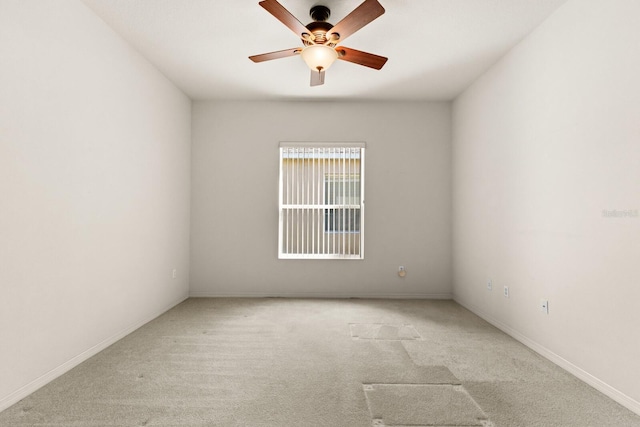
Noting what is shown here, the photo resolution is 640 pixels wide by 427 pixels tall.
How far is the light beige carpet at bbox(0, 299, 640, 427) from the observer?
1.86m

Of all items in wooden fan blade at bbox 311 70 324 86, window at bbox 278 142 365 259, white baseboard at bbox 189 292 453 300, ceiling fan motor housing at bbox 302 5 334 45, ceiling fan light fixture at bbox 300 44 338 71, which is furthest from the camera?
window at bbox 278 142 365 259

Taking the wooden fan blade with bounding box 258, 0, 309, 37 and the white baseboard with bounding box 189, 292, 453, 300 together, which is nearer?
the wooden fan blade with bounding box 258, 0, 309, 37

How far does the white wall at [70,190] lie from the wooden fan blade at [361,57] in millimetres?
1953

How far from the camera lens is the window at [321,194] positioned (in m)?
4.84

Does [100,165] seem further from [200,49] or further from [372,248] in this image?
[372,248]

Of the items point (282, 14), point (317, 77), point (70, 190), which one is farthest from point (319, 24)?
point (70, 190)

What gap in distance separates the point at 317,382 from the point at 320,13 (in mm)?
2616

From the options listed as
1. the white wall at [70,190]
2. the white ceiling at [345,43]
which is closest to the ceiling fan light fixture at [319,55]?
the white ceiling at [345,43]

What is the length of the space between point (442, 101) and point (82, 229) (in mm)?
4375

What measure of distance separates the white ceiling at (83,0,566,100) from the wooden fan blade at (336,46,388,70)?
26cm

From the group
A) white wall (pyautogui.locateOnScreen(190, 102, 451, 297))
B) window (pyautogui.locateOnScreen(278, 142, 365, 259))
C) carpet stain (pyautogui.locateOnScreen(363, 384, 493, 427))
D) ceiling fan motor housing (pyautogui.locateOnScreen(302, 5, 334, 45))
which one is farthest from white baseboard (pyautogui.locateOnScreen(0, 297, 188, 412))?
ceiling fan motor housing (pyautogui.locateOnScreen(302, 5, 334, 45))

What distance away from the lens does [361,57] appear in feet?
9.46

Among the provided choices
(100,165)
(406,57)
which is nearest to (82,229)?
(100,165)

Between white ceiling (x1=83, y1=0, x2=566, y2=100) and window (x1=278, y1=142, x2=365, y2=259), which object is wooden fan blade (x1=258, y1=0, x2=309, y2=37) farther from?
window (x1=278, y1=142, x2=365, y2=259)
